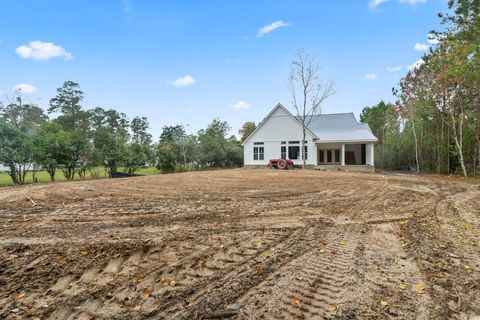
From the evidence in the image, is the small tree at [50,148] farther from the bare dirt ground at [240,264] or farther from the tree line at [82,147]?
the bare dirt ground at [240,264]

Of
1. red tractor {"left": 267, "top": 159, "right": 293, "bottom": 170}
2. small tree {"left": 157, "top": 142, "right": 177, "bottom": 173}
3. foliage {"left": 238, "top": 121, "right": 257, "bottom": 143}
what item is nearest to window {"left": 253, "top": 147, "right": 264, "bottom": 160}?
red tractor {"left": 267, "top": 159, "right": 293, "bottom": 170}

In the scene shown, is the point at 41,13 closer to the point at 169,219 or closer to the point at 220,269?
the point at 169,219

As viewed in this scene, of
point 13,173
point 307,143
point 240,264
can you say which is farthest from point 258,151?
point 240,264

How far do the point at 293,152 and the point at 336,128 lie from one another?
5008 mm

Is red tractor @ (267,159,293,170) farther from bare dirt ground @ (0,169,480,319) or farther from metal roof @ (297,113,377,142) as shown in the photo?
bare dirt ground @ (0,169,480,319)

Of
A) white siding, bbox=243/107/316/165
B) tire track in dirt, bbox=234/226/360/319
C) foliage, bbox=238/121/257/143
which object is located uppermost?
foliage, bbox=238/121/257/143

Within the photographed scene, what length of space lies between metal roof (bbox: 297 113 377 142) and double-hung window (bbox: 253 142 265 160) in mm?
4663

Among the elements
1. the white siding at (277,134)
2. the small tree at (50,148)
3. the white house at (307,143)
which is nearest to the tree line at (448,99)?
the white house at (307,143)

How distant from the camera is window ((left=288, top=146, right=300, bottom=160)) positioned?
22.7 m

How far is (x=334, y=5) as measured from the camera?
1162 cm

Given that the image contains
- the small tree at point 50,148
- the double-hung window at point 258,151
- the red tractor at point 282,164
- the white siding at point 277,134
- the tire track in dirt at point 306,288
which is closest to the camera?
the tire track in dirt at point 306,288

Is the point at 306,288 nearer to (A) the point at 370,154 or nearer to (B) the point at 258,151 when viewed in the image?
(A) the point at 370,154

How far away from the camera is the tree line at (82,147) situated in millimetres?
13219


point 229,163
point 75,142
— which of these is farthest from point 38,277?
point 229,163
